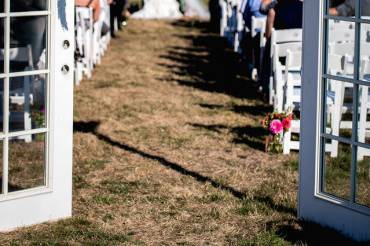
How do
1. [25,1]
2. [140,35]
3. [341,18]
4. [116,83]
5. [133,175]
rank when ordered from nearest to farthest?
1. [341,18]
2. [25,1]
3. [133,175]
4. [116,83]
5. [140,35]

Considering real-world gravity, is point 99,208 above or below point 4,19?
below

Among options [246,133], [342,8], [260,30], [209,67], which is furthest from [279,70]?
[209,67]

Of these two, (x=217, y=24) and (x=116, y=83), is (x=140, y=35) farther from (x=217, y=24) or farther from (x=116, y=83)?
(x=116, y=83)

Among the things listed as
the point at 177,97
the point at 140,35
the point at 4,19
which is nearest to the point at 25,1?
the point at 4,19

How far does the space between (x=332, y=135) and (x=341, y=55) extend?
143 cm

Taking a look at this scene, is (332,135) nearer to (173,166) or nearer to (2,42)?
(2,42)

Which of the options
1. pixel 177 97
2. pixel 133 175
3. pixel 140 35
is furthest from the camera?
pixel 140 35

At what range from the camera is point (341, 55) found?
26.1 ft

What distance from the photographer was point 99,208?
742cm

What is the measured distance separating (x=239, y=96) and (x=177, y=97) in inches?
31.1

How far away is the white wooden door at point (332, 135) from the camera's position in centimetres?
646

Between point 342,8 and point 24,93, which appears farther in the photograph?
point 24,93

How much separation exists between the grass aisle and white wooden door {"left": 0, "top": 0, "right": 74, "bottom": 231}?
0.17 m

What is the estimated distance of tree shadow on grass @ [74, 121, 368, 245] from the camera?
6.50 metres
